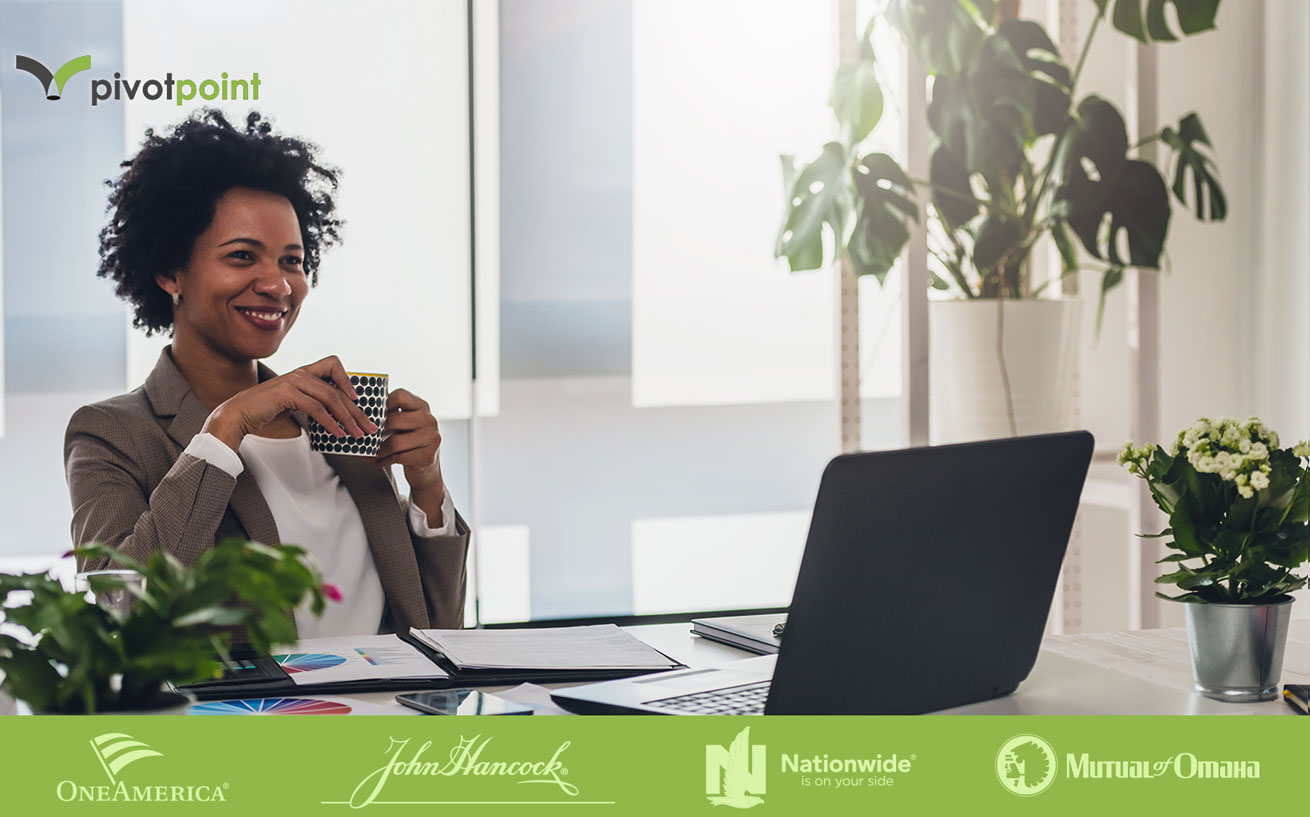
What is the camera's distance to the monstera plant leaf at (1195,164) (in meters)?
2.86

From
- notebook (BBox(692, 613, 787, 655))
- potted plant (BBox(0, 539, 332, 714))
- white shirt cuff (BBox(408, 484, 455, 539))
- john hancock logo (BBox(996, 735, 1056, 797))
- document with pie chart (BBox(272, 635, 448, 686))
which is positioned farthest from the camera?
white shirt cuff (BBox(408, 484, 455, 539))

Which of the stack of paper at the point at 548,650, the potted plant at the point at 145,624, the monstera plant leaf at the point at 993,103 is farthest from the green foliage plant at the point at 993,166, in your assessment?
the potted plant at the point at 145,624

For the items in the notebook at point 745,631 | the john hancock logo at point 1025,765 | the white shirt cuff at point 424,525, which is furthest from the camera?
the white shirt cuff at point 424,525

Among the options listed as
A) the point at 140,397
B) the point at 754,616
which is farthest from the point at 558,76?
the point at 754,616

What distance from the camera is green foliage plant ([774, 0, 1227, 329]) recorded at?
269cm

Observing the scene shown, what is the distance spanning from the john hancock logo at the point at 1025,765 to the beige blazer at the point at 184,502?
1.11 m

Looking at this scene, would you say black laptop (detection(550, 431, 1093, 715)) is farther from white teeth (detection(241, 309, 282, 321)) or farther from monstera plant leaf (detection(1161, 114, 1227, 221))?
monstera plant leaf (detection(1161, 114, 1227, 221))

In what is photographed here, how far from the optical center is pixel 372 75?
2773 millimetres

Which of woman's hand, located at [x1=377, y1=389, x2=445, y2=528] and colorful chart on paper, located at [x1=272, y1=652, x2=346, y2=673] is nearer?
colorful chart on paper, located at [x1=272, y1=652, x2=346, y2=673]

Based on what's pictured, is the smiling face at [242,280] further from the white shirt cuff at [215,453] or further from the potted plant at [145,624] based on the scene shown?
the potted plant at [145,624]

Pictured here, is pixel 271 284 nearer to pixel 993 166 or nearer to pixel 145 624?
pixel 145 624

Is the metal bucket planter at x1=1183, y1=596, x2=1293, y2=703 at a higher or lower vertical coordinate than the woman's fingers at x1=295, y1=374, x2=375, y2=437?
lower

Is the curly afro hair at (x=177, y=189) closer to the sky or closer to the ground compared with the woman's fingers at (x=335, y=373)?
closer to the sky

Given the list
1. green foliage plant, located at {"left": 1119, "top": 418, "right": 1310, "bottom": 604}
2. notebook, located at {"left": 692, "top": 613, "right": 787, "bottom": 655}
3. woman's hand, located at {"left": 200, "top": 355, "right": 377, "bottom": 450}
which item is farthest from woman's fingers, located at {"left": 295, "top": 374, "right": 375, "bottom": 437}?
green foliage plant, located at {"left": 1119, "top": 418, "right": 1310, "bottom": 604}
